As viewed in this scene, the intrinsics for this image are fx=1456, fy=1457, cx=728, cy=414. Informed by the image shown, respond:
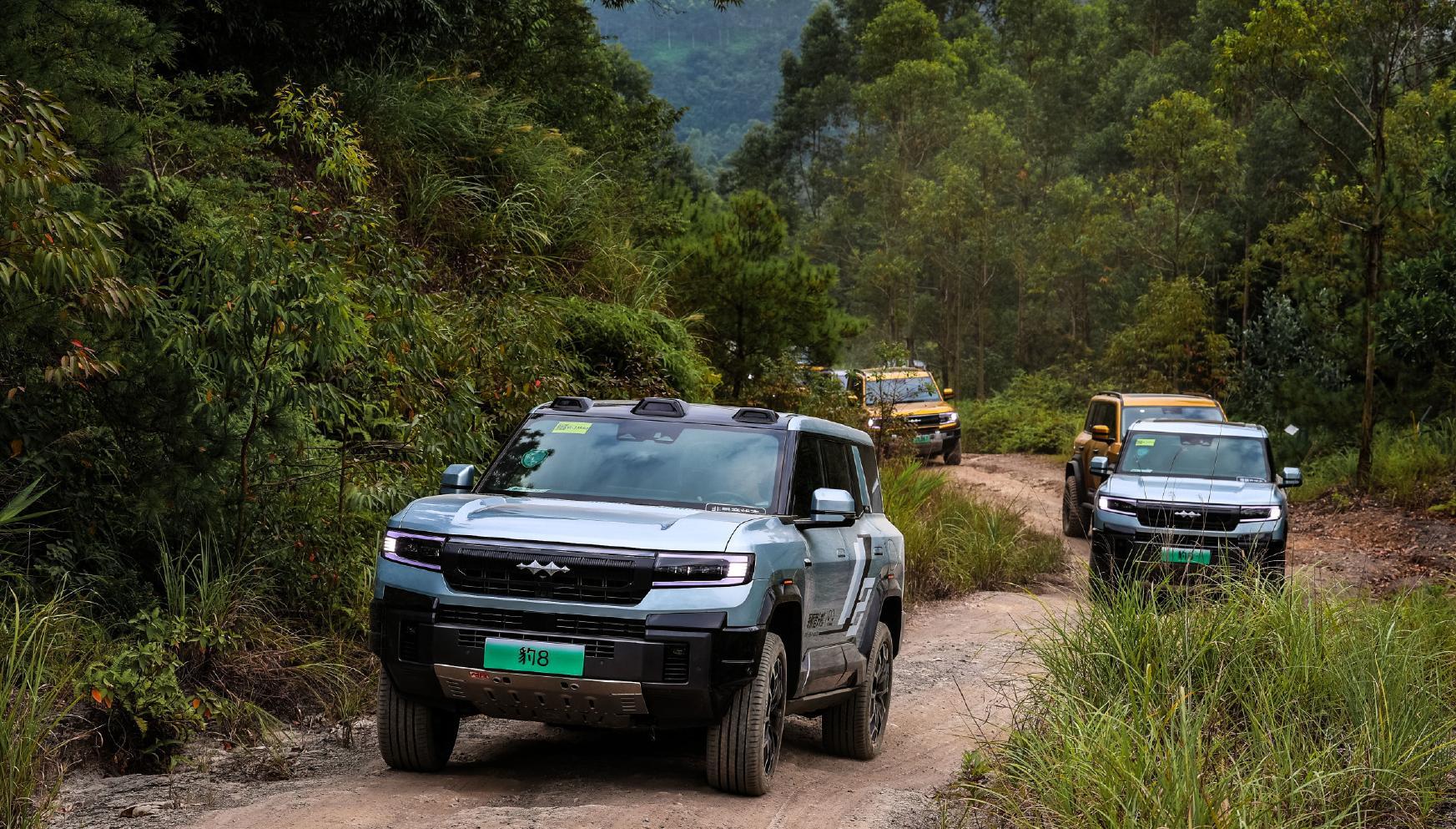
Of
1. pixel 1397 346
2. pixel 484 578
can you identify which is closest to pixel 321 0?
pixel 484 578

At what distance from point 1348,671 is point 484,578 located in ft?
12.8

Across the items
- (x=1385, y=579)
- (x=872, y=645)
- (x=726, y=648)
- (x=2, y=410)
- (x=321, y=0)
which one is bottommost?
(x=1385, y=579)

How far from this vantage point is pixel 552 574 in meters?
6.22

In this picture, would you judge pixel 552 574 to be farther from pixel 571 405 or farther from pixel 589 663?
pixel 571 405

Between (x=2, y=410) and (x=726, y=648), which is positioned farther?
(x=2, y=410)

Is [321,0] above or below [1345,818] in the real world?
above

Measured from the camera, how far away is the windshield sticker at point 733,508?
706 cm

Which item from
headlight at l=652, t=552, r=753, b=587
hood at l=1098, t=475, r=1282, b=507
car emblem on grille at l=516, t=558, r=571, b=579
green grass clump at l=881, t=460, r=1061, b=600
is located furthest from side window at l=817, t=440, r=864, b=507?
green grass clump at l=881, t=460, r=1061, b=600

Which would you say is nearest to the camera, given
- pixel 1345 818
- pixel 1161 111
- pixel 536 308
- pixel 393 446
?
pixel 1345 818

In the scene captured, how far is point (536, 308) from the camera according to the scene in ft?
40.5

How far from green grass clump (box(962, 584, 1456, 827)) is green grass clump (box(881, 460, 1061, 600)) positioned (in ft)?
23.4

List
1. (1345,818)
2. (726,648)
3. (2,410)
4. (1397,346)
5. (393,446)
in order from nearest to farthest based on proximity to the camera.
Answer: (1345,818) → (726,648) → (2,410) → (393,446) → (1397,346)

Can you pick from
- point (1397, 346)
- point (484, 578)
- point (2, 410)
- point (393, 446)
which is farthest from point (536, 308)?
point (1397, 346)

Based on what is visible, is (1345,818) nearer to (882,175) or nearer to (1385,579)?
(1385,579)
